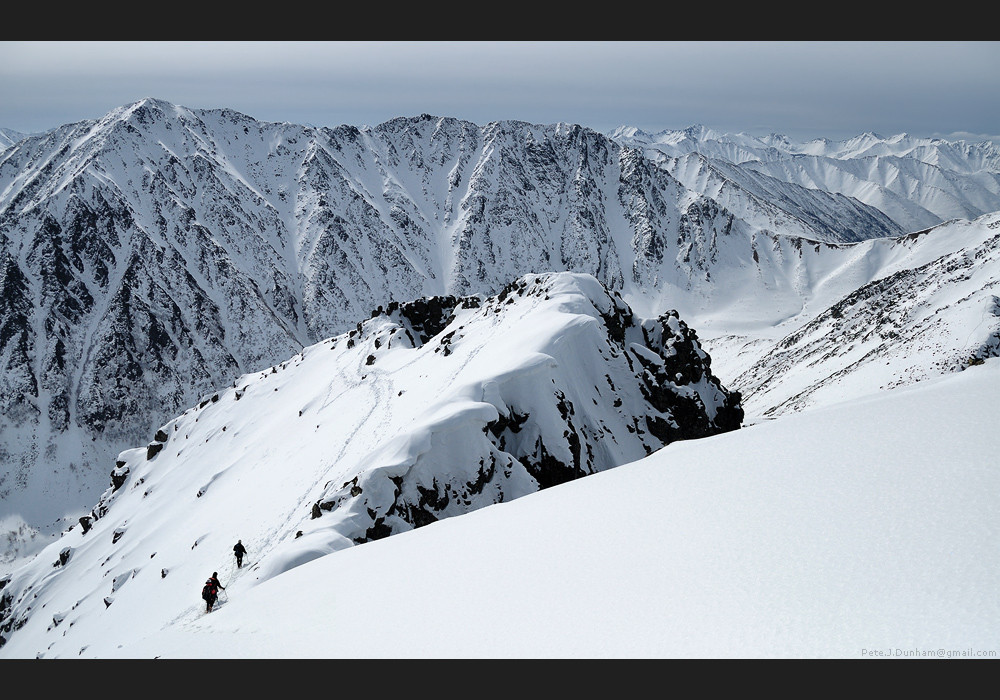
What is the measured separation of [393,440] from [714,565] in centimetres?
1823

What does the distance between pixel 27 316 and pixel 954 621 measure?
174100mm

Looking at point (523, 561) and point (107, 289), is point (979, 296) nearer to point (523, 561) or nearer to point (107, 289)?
point (523, 561)

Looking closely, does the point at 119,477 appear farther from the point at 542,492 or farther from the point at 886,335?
the point at 886,335

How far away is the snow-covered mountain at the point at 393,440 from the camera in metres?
25.5

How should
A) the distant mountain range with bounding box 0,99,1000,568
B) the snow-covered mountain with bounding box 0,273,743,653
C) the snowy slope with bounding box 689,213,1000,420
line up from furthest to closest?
the distant mountain range with bounding box 0,99,1000,568 < the snowy slope with bounding box 689,213,1000,420 < the snow-covered mountain with bounding box 0,273,743,653

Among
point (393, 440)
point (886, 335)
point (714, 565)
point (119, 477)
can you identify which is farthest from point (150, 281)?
point (714, 565)

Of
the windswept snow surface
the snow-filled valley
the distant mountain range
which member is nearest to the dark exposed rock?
the snow-filled valley

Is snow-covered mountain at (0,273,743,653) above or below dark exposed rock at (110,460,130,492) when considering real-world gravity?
above

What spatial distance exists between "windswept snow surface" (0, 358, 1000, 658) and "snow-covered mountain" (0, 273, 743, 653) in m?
8.32

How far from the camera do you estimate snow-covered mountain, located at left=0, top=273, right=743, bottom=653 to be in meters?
25.5

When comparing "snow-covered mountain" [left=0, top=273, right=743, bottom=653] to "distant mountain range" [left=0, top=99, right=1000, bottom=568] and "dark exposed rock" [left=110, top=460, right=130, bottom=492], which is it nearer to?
"dark exposed rock" [left=110, top=460, right=130, bottom=492]

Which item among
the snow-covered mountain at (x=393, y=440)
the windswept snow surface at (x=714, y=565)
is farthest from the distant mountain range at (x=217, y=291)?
the windswept snow surface at (x=714, y=565)

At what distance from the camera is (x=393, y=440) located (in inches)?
1025

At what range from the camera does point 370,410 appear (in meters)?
40.2
